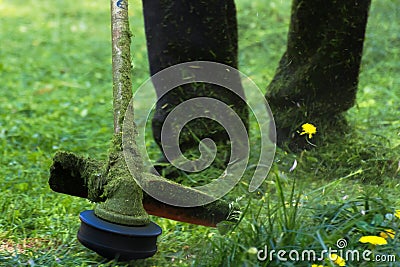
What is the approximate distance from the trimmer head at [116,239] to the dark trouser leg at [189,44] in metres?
1.11

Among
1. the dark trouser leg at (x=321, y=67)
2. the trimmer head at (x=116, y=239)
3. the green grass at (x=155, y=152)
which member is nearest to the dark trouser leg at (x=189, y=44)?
the dark trouser leg at (x=321, y=67)

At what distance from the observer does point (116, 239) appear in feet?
6.42

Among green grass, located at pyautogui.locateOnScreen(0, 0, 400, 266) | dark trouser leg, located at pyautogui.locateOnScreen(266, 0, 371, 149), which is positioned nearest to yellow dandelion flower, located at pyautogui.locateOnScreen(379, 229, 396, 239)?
green grass, located at pyautogui.locateOnScreen(0, 0, 400, 266)

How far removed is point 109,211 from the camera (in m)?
2.03

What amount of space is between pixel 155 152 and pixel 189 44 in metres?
0.57

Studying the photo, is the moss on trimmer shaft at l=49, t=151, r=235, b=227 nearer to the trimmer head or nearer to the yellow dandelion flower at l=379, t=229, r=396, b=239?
the trimmer head

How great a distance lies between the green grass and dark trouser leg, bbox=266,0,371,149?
0.16m

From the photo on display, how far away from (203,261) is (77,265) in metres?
0.37

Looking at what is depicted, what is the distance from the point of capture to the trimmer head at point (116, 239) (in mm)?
1956

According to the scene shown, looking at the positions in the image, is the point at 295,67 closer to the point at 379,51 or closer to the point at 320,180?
the point at 320,180

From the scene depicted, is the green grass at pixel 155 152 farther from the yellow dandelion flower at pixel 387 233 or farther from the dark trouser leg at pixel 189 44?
the dark trouser leg at pixel 189 44

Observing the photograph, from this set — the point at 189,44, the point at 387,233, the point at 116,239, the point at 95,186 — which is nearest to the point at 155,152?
the point at 189,44

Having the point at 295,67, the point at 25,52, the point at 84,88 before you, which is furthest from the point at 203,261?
the point at 25,52

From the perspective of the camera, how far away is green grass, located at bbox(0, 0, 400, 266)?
6.61ft
